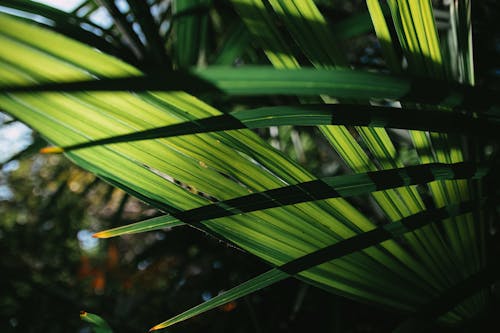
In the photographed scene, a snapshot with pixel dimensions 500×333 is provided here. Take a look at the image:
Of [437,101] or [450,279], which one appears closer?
[437,101]

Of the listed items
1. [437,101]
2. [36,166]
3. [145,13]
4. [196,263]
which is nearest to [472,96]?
[437,101]

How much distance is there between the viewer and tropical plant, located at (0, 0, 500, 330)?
21cm

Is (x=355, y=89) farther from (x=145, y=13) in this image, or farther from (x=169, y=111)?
(x=145, y=13)

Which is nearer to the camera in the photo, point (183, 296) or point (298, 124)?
point (298, 124)

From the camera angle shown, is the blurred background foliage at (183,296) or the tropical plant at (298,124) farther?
the blurred background foliage at (183,296)

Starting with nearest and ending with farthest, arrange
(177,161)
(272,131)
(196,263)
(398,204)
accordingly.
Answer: (177,161)
(398,204)
(272,131)
(196,263)

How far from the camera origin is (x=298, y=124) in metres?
0.30

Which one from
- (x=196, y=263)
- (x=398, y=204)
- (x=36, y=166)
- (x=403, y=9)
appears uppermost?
(x=403, y=9)

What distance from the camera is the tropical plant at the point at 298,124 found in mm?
207

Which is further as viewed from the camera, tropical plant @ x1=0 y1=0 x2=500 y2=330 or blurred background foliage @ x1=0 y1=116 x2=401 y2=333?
blurred background foliage @ x1=0 y1=116 x2=401 y2=333

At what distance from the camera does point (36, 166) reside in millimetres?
2967

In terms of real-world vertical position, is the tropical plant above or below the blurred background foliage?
above

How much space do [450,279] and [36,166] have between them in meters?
3.17

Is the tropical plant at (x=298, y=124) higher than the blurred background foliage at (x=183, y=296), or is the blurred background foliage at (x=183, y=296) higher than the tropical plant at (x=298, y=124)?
the tropical plant at (x=298, y=124)
